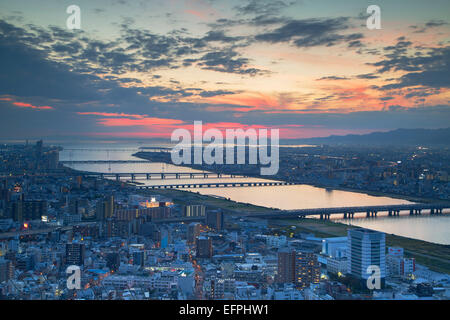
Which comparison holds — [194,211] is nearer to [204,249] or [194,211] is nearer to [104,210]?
[104,210]

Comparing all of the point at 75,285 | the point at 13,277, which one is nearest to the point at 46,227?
the point at 13,277

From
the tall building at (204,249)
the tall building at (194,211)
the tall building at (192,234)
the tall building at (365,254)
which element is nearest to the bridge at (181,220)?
the tall building at (194,211)

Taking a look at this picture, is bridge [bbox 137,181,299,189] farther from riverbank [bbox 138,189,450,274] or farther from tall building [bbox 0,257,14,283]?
tall building [bbox 0,257,14,283]

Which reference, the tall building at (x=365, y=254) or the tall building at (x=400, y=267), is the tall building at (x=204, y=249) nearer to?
the tall building at (x=365, y=254)

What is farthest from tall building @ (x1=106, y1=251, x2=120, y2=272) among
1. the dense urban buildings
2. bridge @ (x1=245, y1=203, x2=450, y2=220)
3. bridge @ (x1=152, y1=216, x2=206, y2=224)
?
bridge @ (x1=245, y1=203, x2=450, y2=220)

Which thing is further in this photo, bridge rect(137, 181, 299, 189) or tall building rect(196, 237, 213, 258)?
bridge rect(137, 181, 299, 189)

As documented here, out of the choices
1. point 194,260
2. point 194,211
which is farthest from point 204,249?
point 194,211
